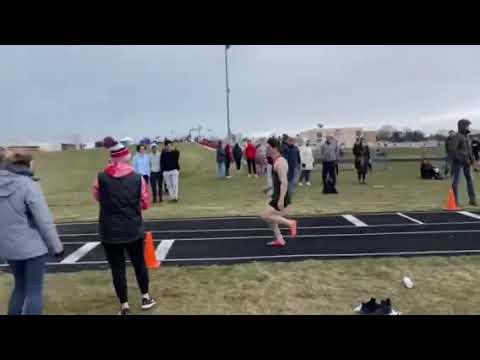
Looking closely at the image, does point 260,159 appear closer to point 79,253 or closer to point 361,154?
point 361,154

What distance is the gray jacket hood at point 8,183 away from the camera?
12.2ft

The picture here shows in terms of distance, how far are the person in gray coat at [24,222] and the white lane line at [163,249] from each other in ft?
10.6

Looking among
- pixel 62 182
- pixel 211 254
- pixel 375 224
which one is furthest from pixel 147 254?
pixel 62 182

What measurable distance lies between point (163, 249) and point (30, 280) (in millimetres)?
3792

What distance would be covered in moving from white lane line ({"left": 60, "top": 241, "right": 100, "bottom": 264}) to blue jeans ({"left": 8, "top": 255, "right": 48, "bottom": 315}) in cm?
302

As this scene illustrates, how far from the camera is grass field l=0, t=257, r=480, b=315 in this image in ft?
15.5

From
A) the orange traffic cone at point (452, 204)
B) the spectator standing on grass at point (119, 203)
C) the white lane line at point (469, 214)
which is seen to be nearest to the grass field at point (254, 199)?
the orange traffic cone at point (452, 204)

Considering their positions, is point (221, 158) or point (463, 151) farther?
point (221, 158)

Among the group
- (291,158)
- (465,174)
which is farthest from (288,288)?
(291,158)

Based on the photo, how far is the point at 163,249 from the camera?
7.63 meters

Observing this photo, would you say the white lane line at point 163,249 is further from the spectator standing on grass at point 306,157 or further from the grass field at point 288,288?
the spectator standing on grass at point 306,157
